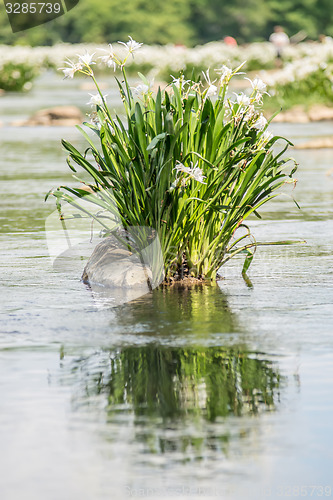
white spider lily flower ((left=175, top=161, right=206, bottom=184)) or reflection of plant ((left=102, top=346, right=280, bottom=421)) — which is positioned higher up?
white spider lily flower ((left=175, top=161, right=206, bottom=184))

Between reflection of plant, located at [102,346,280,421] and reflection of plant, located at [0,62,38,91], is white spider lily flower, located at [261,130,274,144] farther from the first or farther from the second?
reflection of plant, located at [0,62,38,91]

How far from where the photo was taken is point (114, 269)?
321 inches

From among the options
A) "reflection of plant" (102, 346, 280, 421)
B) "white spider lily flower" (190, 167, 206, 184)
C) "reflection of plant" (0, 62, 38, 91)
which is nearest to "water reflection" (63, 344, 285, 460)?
"reflection of plant" (102, 346, 280, 421)

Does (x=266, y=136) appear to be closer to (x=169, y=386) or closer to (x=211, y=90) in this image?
(x=211, y=90)

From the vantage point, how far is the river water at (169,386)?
4.20 m

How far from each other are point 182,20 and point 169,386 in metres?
85.3

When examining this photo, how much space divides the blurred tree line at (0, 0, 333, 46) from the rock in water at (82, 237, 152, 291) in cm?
7513

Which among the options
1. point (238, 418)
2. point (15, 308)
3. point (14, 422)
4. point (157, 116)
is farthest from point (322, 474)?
point (157, 116)

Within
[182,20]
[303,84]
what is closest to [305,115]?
[303,84]

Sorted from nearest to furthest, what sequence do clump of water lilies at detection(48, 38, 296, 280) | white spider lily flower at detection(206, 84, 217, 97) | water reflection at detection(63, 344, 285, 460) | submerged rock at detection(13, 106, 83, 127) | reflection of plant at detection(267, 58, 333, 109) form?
1. water reflection at detection(63, 344, 285, 460)
2. clump of water lilies at detection(48, 38, 296, 280)
3. white spider lily flower at detection(206, 84, 217, 97)
4. submerged rock at detection(13, 106, 83, 127)
5. reflection of plant at detection(267, 58, 333, 109)

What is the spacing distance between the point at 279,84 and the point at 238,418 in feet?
84.0

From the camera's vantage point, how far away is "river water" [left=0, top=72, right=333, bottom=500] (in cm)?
420

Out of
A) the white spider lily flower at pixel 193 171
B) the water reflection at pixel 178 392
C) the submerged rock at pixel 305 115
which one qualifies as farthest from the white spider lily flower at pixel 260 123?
the submerged rock at pixel 305 115

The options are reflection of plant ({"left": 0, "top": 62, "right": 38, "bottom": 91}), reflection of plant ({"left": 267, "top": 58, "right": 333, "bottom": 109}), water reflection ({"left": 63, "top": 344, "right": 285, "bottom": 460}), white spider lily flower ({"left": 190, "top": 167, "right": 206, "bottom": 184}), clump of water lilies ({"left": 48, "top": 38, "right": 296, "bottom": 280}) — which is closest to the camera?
water reflection ({"left": 63, "top": 344, "right": 285, "bottom": 460})
